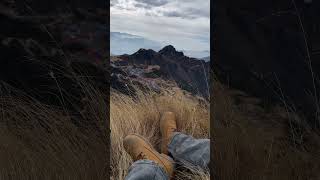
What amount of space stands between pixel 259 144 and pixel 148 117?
1.93m

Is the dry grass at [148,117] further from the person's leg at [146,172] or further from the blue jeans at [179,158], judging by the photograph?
the person's leg at [146,172]

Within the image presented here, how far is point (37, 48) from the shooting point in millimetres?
1775

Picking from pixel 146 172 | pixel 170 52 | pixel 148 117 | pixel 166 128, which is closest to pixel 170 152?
pixel 166 128

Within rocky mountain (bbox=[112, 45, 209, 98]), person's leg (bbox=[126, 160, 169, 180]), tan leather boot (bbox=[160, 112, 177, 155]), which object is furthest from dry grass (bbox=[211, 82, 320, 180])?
rocky mountain (bbox=[112, 45, 209, 98])

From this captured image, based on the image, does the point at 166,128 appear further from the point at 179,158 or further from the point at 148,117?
the point at 179,158

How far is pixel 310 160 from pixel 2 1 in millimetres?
1261

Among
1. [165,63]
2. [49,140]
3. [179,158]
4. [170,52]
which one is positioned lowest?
[179,158]

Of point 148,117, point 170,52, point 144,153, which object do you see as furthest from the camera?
point 170,52

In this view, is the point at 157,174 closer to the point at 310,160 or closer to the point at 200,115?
the point at 310,160

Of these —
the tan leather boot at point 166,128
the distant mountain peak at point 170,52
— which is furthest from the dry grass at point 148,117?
the distant mountain peak at point 170,52

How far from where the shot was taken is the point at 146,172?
2051 millimetres

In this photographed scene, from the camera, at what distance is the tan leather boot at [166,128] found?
114 inches

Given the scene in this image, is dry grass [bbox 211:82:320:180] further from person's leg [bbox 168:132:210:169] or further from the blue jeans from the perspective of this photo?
person's leg [bbox 168:132:210:169]

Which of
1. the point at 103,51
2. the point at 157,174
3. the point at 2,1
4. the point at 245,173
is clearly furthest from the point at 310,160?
the point at 2,1
